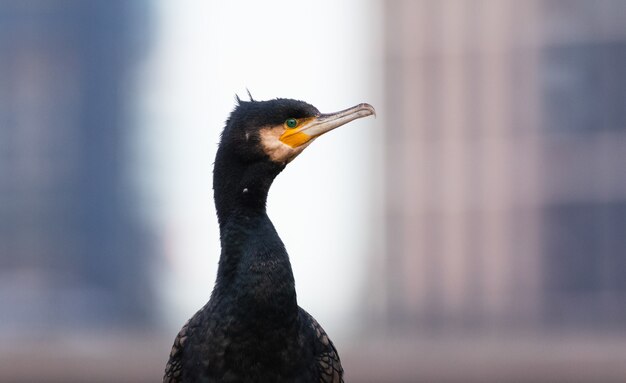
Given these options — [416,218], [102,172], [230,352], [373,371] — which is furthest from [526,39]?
[230,352]

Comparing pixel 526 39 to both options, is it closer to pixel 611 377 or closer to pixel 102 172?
pixel 102 172

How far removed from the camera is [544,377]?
1641cm

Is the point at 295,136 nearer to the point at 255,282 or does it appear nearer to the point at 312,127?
the point at 312,127

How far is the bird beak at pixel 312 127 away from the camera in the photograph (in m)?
5.25

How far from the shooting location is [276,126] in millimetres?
5234

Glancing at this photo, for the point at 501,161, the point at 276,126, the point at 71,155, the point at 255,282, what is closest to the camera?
the point at 255,282

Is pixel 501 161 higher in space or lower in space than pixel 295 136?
higher

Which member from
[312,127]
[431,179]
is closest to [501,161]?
[431,179]

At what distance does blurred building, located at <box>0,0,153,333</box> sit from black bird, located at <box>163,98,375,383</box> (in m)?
26.9

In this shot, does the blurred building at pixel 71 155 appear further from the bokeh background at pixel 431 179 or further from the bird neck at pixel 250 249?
the bird neck at pixel 250 249

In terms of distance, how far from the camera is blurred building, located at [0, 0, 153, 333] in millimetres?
32562

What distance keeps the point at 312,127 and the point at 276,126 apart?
15cm

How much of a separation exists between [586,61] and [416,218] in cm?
566

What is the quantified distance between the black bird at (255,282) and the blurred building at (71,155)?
26.9 m
